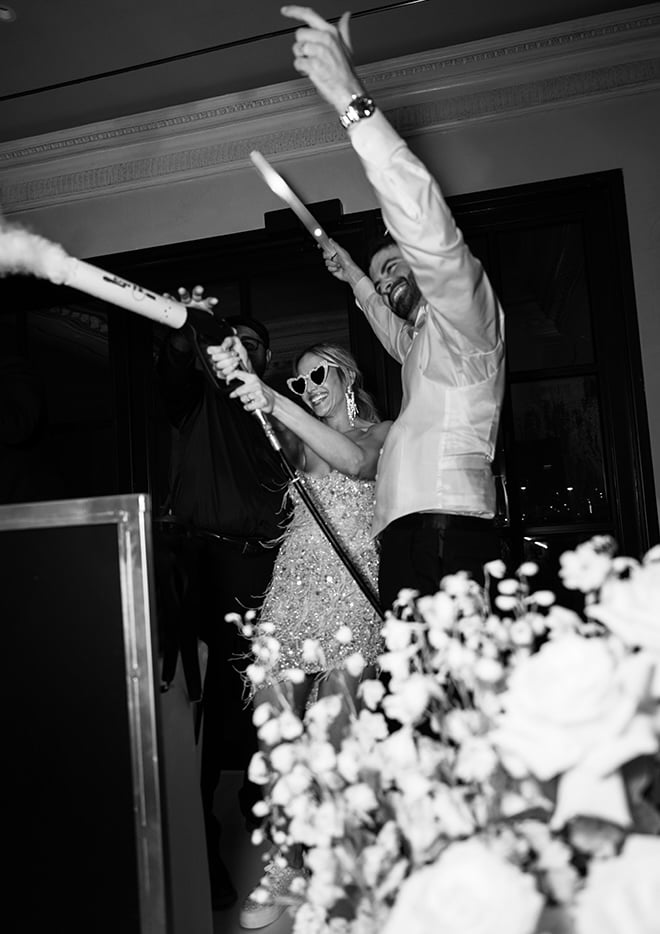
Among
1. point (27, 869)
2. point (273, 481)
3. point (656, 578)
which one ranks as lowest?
point (27, 869)

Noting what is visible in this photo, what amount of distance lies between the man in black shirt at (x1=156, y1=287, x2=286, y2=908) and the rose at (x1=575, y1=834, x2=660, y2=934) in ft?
5.39

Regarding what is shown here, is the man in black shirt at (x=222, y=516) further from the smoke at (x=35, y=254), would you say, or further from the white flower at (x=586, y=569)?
the white flower at (x=586, y=569)

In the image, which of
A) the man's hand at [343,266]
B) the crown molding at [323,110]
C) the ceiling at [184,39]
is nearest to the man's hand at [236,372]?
the man's hand at [343,266]

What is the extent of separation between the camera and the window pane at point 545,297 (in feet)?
8.82

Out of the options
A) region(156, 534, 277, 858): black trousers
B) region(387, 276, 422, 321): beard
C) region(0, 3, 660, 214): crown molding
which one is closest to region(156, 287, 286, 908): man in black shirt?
region(156, 534, 277, 858): black trousers

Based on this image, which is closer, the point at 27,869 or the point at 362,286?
the point at 27,869

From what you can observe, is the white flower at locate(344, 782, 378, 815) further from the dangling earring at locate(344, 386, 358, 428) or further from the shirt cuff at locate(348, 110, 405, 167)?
the dangling earring at locate(344, 386, 358, 428)

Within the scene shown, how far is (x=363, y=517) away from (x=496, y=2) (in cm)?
166

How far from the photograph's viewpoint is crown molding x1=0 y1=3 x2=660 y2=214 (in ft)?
8.41

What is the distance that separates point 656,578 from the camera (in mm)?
498

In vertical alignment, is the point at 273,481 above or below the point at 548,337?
below

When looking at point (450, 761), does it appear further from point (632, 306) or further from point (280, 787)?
point (632, 306)

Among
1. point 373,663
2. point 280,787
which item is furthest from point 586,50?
point 280,787

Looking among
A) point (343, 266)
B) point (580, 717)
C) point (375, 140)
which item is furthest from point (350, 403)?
point (580, 717)
